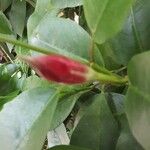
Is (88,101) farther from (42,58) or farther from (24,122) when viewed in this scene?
(42,58)

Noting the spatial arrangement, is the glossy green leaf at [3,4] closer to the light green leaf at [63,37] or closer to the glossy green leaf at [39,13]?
the glossy green leaf at [39,13]

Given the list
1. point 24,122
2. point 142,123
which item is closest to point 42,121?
point 24,122

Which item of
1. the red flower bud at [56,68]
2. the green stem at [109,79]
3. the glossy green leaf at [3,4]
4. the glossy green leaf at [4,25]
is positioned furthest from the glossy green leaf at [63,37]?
the glossy green leaf at [3,4]

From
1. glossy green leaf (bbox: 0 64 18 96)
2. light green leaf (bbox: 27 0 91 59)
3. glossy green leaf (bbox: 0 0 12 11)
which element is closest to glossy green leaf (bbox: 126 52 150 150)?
light green leaf (bbox: 27 0 91 59)

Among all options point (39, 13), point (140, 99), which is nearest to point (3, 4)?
point (39, 13)

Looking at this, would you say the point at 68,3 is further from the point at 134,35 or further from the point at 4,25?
the point at 4,25
